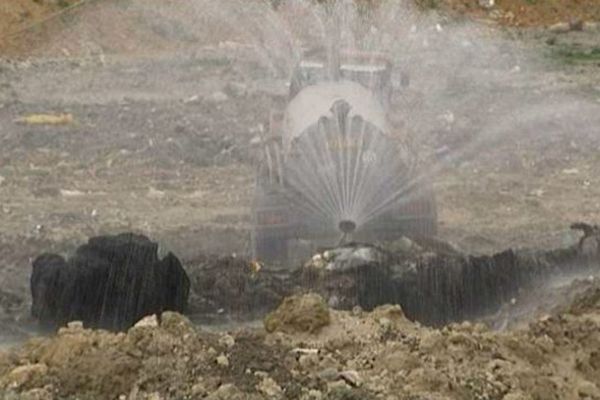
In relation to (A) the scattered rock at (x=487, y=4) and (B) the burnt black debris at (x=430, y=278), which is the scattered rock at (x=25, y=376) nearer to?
(B) the burnt black debris at (x=430, y=278)

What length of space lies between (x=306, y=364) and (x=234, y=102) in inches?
596

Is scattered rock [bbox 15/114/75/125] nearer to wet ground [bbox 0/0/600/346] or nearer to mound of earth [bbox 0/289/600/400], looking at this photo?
wet ground [bbox 0/0/600/346]

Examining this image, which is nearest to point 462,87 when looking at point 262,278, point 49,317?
point 262,278

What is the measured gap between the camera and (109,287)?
11727 mm

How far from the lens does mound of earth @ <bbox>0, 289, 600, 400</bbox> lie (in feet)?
24.3

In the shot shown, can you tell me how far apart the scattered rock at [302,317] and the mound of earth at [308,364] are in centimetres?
5

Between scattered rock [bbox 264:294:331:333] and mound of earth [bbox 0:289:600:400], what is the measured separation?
5 centimetres

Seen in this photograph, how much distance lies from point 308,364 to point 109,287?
4.37 meters

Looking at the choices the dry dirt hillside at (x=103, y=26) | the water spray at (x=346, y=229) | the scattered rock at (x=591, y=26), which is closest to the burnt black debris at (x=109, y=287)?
the water spray at (x=346, y=229)

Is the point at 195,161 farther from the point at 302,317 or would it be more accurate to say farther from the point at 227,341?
the point at 227,341

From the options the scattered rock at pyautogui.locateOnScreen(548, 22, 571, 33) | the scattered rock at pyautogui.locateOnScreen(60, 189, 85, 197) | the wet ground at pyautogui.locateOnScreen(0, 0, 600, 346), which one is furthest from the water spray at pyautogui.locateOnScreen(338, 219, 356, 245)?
the scattered rock at pyautogui.locateOnScreen(548, 22, 571, 33)

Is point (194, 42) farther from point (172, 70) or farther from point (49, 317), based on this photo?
point (49, 317)

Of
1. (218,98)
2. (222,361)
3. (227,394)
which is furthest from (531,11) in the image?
(227,394)

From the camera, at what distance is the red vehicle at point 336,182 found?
43.1 ft
